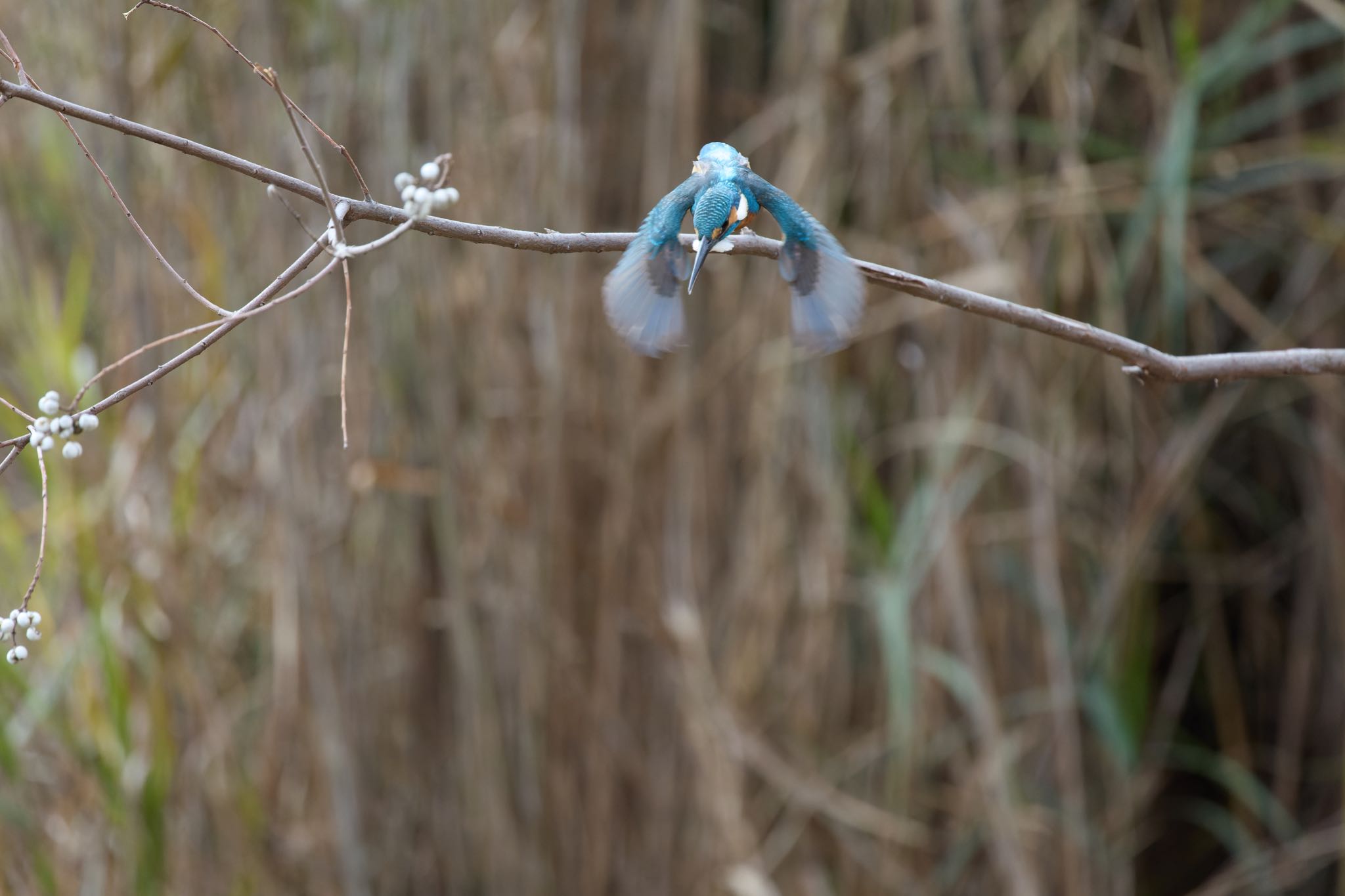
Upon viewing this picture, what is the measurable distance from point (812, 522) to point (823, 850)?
1.38 feet

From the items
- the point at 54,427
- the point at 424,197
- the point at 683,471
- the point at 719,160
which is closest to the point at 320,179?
the point at 424,197

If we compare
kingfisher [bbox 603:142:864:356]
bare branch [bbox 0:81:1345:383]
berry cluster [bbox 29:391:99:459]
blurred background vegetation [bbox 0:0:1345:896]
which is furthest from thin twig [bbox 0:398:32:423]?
blurred background vegetation [bbox 0:0:1345:896]

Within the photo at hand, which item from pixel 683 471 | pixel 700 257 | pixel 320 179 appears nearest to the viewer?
pixel 320 179

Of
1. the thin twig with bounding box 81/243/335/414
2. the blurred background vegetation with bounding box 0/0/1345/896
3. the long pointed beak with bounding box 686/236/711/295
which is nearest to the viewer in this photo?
the thin twig with bounding box 81/243/335/414

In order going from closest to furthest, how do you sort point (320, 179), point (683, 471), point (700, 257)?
point (320, 179)
point (700, 257)
point (683, 471)

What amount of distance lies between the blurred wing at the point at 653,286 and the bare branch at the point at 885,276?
0.02 metres

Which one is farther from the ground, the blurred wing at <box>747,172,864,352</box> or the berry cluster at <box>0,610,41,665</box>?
the blurred wing at <box>747,172,864,352</box>

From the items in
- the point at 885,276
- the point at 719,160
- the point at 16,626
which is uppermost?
the point at 719,160

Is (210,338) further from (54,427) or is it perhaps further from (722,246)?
(722,246)

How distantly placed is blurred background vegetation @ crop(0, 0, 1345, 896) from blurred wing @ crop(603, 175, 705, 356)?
0.73 m

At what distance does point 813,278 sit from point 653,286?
0.30 feet

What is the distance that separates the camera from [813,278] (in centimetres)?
72

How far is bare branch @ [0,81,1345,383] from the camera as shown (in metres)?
0.54

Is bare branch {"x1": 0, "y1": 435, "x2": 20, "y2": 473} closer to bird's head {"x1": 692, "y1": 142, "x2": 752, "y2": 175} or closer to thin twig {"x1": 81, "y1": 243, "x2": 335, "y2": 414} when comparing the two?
thin twig {"x1": 81, "y1": 243, "x2": 335, "y2": 414}
